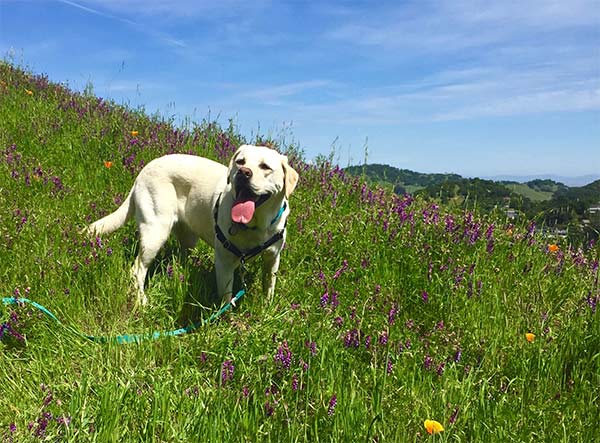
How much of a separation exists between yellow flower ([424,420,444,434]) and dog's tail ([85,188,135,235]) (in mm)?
3028

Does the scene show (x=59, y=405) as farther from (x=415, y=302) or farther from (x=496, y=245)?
(x=496, y=245)

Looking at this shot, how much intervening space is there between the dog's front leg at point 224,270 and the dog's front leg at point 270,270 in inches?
10.0

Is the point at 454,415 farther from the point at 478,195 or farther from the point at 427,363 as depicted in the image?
the point at 478,195

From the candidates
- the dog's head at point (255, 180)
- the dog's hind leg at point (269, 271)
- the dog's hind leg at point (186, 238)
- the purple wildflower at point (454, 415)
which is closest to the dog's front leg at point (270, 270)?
the dog's hind leg at point (269, 271)

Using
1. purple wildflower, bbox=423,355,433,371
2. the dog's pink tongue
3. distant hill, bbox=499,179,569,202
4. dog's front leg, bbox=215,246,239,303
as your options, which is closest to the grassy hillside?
purple wildflower, bbox=423,355,433,371

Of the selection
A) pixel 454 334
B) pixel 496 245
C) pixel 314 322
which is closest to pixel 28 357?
pixel 314 322

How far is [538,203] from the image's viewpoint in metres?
5.25

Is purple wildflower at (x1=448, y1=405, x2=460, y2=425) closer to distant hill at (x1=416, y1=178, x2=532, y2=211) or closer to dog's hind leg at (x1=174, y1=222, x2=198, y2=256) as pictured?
distant hill at (x1=416, y1=178, x2=532, y2=211)

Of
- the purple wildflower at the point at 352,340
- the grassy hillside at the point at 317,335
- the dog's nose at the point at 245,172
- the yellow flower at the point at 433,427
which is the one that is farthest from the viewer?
the dog's nose at the point at 245,172

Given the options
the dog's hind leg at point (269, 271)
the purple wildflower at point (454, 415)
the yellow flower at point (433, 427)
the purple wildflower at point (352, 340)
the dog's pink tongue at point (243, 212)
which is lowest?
the purple wildflower at point (454, 415)

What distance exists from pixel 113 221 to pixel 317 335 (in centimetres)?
243

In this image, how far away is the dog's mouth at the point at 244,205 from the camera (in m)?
3.34

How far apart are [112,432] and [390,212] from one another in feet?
11.2

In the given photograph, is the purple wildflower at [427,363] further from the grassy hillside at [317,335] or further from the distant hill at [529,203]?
the distant hill at [529,203]
